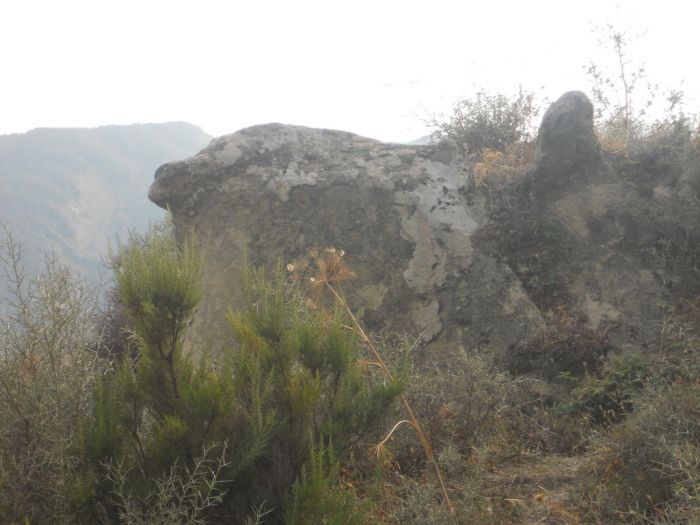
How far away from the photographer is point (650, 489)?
265 cm

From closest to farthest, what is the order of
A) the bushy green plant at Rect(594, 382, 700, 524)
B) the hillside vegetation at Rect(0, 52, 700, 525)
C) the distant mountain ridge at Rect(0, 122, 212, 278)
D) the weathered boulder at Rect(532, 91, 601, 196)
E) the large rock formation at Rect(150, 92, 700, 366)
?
the hillside vegetation at Rect(0, 52, 700, 525), the bushy green plant at Rect(594, 382, 700, 524), the large rock formation at Rect(150, 92, 700, 366), the weathered boulder at Rect(532, 91, 601, 196), the distant mountain ridge at Rect(0, 122, 212, 278)

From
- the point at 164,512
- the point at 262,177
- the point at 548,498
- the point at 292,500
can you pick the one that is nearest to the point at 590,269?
the point at 548,498

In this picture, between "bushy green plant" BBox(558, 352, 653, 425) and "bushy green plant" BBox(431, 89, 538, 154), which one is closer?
"bushy green plant" BBox(558, 352, 653, 425)

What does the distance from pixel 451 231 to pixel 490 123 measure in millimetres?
1901

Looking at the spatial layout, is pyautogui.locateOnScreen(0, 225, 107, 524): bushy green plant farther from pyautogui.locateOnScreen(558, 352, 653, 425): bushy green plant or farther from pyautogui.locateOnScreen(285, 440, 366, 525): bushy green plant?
pyautogui.locateOnScreen(558, 352, 653, 425): bushy green plant

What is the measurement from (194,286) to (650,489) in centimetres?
221

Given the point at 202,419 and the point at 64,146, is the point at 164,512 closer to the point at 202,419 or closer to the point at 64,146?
the point at 202,419

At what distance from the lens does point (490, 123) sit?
6.59 meters

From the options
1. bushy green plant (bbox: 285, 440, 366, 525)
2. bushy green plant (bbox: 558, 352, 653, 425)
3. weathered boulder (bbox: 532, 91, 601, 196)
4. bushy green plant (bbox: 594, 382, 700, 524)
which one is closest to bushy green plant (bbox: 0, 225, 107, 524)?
bushy green plant (bbox: 285, 440, 366, 525)

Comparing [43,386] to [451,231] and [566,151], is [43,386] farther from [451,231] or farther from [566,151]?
[566,151]

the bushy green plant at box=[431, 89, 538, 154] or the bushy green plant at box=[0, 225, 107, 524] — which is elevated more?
the bushy green plant at box=[431, 89, 538, 154]

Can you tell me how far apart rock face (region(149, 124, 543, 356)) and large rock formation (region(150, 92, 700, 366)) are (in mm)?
12

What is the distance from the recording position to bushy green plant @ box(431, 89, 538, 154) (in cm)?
649

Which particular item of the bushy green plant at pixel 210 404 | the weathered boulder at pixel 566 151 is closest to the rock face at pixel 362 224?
the weathered boulder at pixel 566 151
